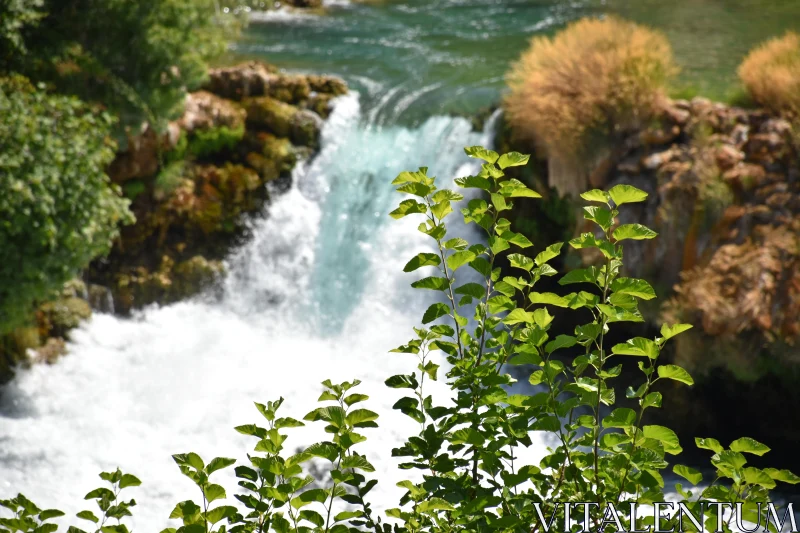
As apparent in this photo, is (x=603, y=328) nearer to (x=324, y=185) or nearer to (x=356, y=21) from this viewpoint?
(x=324, y=185)

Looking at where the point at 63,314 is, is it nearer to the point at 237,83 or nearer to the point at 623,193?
the point at 237,83

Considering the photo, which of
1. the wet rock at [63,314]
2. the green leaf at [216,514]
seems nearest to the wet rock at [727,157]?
the wet rock at [63,314]

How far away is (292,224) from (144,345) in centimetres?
253

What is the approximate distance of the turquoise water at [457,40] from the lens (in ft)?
39.5

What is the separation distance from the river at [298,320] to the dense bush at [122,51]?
6.87ft

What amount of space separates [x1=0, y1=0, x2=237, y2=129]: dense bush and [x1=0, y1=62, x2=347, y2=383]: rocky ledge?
62 centimetres

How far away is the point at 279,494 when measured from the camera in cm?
202

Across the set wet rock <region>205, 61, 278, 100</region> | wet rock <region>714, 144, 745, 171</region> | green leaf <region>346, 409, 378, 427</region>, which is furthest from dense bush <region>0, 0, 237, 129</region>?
green leaf <region>346, 409, 378, 427</region>

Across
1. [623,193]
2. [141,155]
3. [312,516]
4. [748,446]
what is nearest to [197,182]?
[141,155]

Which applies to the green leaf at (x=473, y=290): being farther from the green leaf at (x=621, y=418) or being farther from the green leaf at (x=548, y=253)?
the green leaf at (x=621, y=418)

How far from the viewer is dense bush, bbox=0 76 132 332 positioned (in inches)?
294

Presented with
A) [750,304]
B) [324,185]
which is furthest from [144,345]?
[750,304]

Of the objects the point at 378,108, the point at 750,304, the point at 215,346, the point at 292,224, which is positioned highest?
the point at 378,108

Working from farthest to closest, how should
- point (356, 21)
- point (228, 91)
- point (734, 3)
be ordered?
point (356, 21), point (734, 3), point (228, 91)
